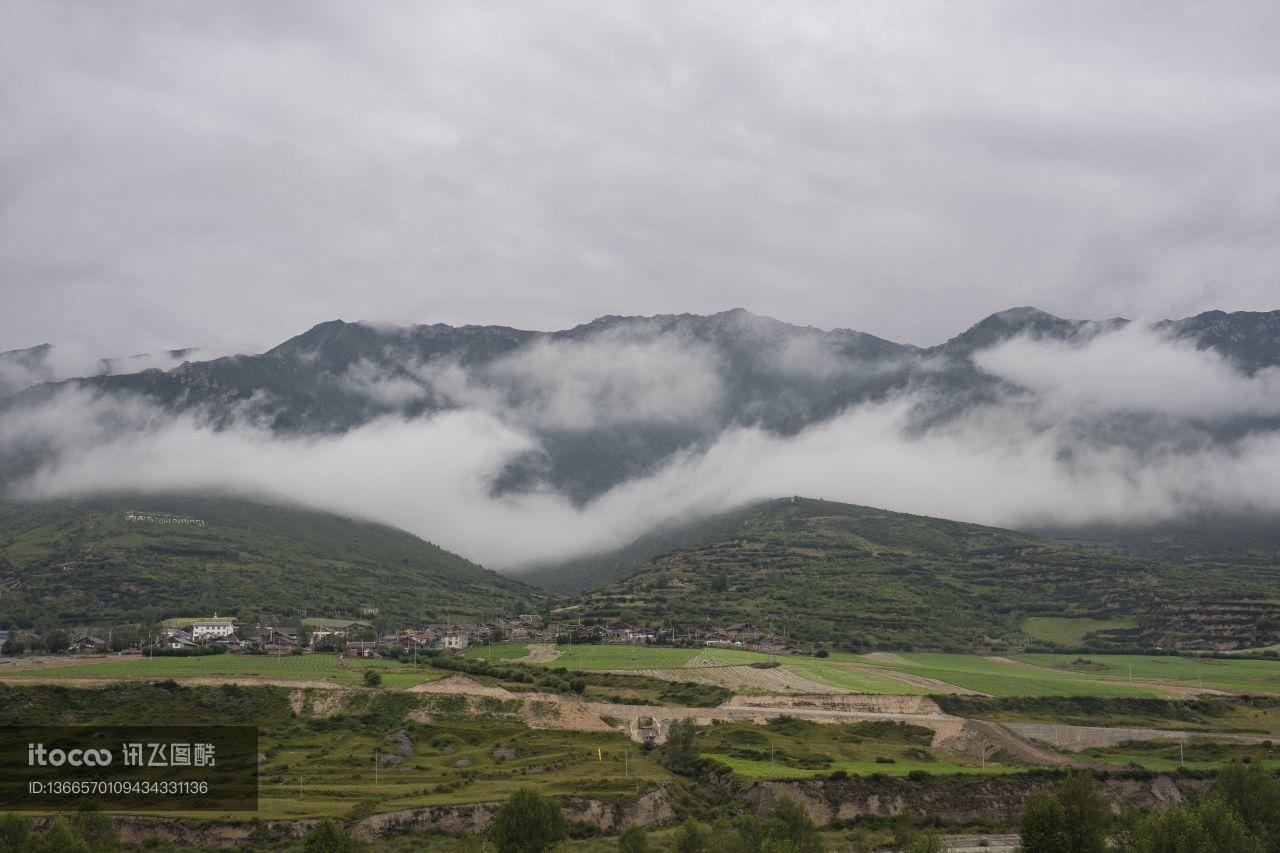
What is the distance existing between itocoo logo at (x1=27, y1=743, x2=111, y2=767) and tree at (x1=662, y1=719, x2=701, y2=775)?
185 feet

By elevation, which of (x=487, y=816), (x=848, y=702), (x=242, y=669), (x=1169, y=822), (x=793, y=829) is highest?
(x=242, y=669)

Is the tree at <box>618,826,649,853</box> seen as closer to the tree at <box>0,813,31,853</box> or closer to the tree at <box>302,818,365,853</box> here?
the tree at <box>302,818,365,853</box>

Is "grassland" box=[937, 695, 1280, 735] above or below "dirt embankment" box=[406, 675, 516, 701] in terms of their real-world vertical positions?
below

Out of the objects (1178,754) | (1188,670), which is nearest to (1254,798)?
(1178,754)

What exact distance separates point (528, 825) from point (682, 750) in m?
39.1

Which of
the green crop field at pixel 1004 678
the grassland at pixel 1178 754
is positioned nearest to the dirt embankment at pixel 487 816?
the grassland at pixel 1178 754

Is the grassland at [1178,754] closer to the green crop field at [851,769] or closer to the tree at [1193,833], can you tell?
the green crop field at [851,769]

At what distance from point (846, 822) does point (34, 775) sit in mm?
73153

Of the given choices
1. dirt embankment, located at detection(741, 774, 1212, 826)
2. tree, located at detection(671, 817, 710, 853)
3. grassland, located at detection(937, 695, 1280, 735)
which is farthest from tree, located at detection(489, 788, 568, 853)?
grassland, located at detection(937, 695, 1280, 735)

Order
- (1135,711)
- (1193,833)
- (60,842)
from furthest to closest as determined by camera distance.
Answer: (1135,711) → (1193,833) → (60,842)

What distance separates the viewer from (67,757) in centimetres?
9644

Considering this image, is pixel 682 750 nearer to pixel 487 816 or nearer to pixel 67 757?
pixel 487 816

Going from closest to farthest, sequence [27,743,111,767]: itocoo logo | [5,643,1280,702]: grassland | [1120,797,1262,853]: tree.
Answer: [1120,797,1262,853]: tree
[27,743,111,767]: itocoo logo
[5,643,1280,702]: grassland

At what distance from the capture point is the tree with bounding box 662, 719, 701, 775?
11694 cm
